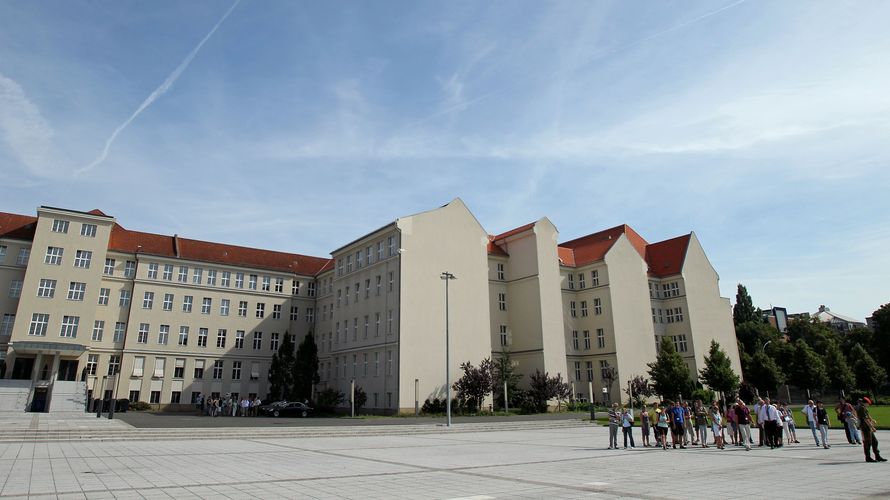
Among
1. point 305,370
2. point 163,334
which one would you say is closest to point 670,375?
point 305,370

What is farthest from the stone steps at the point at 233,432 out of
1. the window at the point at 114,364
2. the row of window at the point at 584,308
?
the window at the point at 114,364

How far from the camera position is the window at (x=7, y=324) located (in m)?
49.1

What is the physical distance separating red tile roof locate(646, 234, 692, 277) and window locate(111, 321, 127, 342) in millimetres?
57067

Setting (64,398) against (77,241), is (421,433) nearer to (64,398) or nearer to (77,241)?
(64,398)

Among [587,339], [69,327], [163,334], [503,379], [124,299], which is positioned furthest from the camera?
[587,339]

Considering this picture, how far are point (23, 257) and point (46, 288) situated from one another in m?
5.43

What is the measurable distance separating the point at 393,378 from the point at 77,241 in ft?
108

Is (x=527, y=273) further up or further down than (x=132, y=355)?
further up

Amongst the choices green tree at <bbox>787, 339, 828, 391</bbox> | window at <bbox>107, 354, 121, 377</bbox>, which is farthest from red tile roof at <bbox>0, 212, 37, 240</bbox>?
green tree at <bbox>787, 339, 828, 391</bbox>

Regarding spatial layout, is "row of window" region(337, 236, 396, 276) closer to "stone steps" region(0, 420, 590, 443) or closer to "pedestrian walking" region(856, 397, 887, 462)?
"stone steps" region(0, 420, 590, 443)

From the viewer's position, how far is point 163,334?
183 ft

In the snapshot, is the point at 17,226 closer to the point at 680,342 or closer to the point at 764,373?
the point at 680,342

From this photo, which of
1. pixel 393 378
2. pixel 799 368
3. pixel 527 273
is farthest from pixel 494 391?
pixel 799 368

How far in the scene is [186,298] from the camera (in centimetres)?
5778
